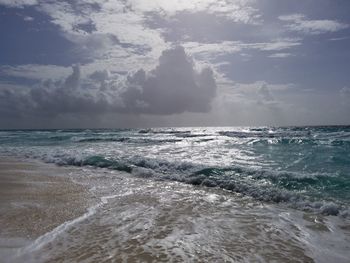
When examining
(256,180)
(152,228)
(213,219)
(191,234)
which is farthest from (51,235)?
(256,180)

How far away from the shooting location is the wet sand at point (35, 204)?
568 cm

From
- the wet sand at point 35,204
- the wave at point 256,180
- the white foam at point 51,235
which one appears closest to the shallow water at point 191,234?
the white foam at point 51,235

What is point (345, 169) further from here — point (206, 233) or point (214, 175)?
point (206, 233)

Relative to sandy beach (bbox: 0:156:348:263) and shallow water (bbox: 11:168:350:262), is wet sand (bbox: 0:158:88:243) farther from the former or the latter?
shallow water (bbox: 11:168:350:262)

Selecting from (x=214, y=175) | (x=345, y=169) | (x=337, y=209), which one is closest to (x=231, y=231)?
(x=337, y=209)

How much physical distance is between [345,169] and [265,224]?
8.18 meters

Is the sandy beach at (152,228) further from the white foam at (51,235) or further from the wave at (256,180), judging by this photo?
the wave at (256,180)

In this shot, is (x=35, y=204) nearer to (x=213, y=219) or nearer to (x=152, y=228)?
(x=152, y=228)

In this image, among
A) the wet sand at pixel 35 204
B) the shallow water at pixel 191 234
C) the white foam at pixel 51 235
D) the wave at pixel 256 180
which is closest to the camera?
the shallow water at pixel 191 234

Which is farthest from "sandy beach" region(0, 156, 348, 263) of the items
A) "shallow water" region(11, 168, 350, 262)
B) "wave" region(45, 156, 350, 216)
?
"wave" region(45, 156, 350, 216)

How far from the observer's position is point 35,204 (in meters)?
7.50

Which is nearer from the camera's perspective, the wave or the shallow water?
the shallow water

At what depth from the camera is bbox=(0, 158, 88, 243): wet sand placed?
5676mm

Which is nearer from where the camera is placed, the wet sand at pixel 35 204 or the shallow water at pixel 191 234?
the shallow water at pixel 191 234
